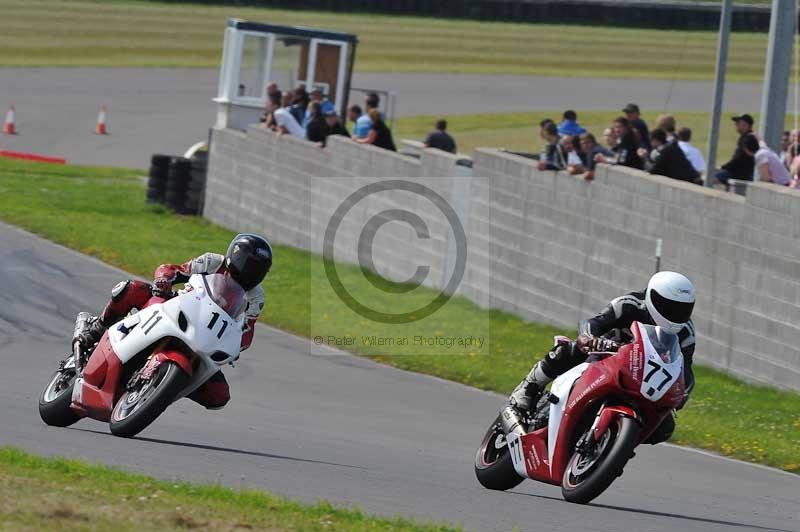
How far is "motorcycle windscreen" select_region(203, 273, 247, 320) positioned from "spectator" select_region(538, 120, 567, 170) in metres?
9.48

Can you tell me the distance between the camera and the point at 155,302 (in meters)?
9.69

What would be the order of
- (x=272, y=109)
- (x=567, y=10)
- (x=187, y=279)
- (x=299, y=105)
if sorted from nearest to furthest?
(x=187, y=279), (x=299, y=105), (x=272, y=109), (x=567, y=10)

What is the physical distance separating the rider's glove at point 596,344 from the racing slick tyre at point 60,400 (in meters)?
3.34

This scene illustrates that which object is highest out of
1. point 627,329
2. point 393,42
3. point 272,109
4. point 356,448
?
point 393,42

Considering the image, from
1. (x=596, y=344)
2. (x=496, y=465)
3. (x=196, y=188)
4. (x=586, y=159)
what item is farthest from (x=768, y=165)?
(x=196, y=188)

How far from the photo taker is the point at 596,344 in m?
8.83

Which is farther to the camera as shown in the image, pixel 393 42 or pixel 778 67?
pixel 393 42

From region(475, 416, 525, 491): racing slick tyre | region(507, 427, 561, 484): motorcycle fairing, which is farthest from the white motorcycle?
region(507, 427, 561, 484): motorcycle fairing

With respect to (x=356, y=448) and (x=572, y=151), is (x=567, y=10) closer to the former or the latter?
(x=572, y=151)

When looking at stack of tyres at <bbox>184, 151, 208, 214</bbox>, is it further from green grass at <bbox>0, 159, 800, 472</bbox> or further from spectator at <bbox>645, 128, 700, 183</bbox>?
spectator at <bbox>645, 128, 700, 183</bbox>

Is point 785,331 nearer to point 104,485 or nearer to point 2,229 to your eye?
point 104,485

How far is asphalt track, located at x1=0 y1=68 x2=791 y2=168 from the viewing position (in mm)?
36969

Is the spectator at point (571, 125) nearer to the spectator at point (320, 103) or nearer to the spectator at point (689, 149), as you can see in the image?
the spectator at point (689, 149)

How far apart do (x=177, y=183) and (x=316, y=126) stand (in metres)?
3.89
